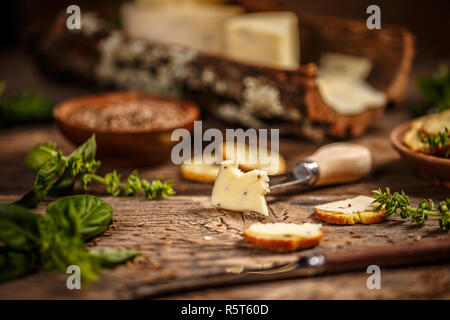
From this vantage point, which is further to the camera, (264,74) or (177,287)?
(264,74)

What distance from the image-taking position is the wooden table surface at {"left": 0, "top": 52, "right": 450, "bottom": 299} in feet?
3.38

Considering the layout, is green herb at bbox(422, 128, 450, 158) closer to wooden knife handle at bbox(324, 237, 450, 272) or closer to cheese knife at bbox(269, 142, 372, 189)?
cheese knife at bbox(269, 142, 372, 189)

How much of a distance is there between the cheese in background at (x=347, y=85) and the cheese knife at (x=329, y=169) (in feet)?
1.28

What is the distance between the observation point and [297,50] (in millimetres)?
2381

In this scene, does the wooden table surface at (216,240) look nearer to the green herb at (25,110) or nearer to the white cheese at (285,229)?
the white cheese at (285,229)

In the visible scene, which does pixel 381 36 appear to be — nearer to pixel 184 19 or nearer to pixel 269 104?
pixel 269 104

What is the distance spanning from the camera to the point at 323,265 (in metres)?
1.09

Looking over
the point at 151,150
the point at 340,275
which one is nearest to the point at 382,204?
the point at 340,275

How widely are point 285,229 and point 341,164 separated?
0.44 meters

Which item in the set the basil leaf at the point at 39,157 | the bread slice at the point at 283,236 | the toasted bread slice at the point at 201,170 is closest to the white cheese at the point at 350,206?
the bread slice at the point at 283,236

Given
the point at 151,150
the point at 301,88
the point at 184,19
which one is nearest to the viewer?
the point at 151,150

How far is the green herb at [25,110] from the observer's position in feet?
7.21

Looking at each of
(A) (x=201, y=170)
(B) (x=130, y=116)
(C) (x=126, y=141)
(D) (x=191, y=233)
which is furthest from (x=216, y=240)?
(B) (x=130, y=116)

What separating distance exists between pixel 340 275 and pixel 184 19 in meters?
1.61
